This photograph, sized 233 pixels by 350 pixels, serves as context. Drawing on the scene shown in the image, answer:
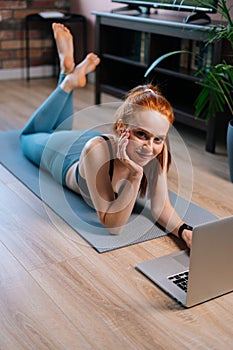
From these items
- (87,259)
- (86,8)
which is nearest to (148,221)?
(87,259)

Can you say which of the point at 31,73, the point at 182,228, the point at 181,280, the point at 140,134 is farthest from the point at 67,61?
the point at 31,73

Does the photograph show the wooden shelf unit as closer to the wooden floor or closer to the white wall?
the white wall

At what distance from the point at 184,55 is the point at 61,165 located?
1.40 metres

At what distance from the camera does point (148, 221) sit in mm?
2010

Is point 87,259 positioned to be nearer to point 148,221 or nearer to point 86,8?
point 148,221

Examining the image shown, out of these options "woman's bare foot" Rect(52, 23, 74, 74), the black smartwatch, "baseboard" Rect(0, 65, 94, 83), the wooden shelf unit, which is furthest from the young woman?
"baseboard" Rect(0, 65, 94, 83)

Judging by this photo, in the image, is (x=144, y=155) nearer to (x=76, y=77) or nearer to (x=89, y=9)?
(x=76, y=77)

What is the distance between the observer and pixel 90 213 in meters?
2.05

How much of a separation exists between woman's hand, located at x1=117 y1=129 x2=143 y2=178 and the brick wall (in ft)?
10.1

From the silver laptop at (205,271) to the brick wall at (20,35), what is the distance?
332 cm

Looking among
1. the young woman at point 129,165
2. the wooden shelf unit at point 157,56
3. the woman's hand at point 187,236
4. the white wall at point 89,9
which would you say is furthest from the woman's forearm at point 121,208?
the white wall at point 89,9

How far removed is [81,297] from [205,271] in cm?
37

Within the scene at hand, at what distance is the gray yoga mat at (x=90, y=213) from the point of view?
6.18ft

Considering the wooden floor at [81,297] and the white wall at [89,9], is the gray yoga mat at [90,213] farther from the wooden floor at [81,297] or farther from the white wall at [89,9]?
the white wall at [89,9]
